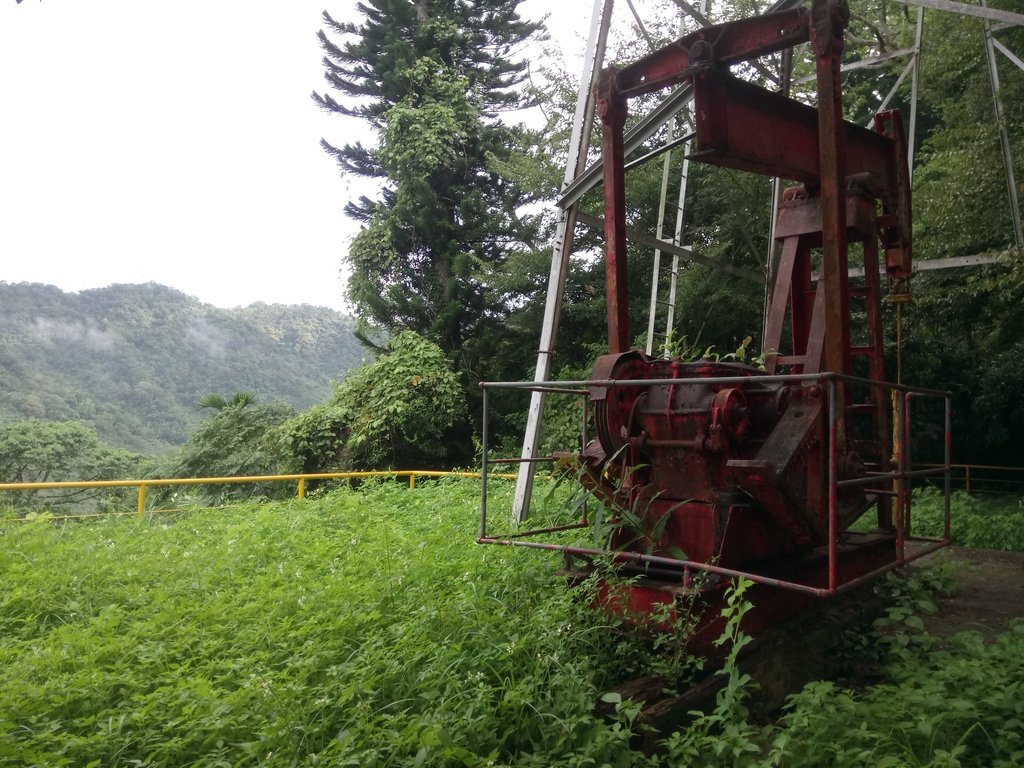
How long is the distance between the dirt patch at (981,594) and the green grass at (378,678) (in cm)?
80

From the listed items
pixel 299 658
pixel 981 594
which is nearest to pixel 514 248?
pixel 981 594

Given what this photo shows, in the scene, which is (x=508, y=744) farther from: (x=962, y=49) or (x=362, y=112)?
(x=362, y=112)

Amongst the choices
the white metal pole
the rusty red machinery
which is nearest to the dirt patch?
the rusty red machinery

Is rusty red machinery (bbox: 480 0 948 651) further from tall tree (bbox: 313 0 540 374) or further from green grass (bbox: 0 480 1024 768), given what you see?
tall tree (bbox: 313 0 540 374)

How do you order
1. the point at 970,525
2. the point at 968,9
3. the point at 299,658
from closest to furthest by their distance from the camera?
the point at 299,658 < the point at 968,9 < the point at 970,525

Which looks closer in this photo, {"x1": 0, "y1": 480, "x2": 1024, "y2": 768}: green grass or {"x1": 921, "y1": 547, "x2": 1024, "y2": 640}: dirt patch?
{"x1": 0, "y1": 480, "x2": 1024, "y2": 768}: green grass

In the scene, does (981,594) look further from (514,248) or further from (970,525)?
(514,248)

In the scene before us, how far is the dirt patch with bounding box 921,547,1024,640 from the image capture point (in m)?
5.04

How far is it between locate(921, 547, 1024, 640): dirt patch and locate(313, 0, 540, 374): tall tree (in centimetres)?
1218

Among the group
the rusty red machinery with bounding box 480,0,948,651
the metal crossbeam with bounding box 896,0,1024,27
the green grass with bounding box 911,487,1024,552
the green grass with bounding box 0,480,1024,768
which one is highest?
the metal crossbeam with bounding box 896,0,1024,27

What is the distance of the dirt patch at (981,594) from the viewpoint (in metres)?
5.04

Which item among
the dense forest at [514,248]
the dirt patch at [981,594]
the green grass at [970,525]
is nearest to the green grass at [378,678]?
the dirt patch at [981,594]

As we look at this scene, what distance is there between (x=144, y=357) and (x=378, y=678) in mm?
36132

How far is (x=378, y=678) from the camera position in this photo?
3512 mm
